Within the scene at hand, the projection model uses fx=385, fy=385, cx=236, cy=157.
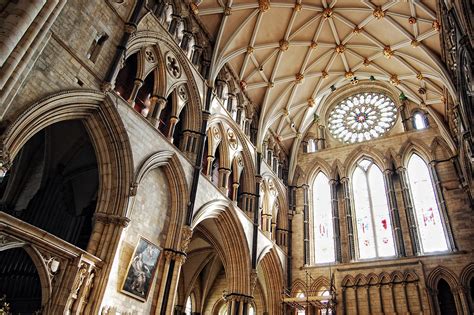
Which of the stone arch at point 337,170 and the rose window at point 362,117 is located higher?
the rose window at point 362,117

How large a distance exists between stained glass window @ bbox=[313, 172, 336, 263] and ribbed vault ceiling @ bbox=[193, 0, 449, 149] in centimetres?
331

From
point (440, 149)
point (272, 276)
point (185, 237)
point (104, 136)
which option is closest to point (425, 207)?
point (440, 149)

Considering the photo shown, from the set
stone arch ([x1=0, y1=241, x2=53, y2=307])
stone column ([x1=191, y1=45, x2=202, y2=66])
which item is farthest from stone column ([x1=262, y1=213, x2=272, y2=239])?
stone arch ([x1=0, y1=241, x2=53, y2=307])

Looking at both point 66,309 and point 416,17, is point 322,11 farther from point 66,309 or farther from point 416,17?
point 66,309

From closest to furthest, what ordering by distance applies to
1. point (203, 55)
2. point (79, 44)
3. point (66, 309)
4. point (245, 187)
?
point (66, 309)
point (79, 44)
point (203, 55)
point (245, 187)

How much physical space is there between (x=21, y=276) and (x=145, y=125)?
569 cm

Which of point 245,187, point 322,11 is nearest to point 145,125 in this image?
point 245,187

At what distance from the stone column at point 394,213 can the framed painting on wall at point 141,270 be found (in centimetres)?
1117

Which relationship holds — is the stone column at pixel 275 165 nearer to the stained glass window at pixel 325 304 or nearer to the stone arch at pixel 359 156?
the stone arch at pixel 359 156

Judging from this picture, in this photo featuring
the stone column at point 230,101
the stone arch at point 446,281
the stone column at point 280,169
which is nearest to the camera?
the stone arch at point 446,281

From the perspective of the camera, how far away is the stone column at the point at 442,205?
51.5ft

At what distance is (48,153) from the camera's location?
12523mm

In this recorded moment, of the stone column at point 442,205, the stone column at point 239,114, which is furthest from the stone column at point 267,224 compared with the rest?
the stone column at point 442,205

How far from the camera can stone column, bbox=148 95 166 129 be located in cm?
1133
